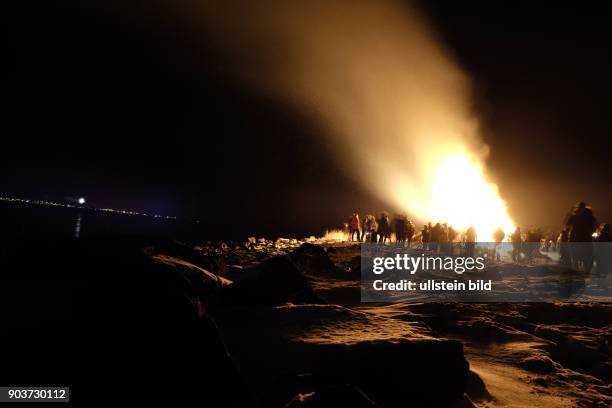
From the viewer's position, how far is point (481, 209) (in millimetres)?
37625

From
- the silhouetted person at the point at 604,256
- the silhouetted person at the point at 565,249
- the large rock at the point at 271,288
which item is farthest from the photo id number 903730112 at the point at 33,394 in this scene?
the silhouetted person at the point at 565,249

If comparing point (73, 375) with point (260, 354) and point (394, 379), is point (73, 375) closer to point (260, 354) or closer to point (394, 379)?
point (260, 354)

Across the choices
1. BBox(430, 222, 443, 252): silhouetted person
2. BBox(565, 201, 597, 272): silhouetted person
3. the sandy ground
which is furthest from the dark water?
BBox(430, 222, 443, 252): silhouetted person

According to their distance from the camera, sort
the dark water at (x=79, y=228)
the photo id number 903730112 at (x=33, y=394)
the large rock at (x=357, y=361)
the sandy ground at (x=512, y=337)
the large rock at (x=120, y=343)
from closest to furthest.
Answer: the photo id number 903730112 at (x=33, y=394) → the large rock at (x=120, y=343) → the large rock at (x=357, y=361) → the sandy ground at (x=512, y=337) → the dark water at (x=79, y=228)

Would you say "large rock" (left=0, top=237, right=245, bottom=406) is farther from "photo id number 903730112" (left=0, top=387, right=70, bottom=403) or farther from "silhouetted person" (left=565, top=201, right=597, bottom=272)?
"silhouetted person" (left=565, top=201, right=597, bottom=272)

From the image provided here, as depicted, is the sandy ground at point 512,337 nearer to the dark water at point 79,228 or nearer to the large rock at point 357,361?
the large rock at point 357,361

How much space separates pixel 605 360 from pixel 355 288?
6042 millimetres

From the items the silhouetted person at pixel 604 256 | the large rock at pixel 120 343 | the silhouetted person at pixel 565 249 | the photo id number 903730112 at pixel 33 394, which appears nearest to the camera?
the photo id number 903730112 at pixel 33 394

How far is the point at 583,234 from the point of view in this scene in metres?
16.6

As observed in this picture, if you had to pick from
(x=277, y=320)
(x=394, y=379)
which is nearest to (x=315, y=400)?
(x=394, y=379)

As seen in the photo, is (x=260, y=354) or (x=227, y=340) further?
(x=227, y=340)

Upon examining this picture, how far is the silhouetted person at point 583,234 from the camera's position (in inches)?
650

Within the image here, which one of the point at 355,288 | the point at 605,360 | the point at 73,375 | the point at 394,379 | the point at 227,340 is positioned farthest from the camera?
the point at 355,288

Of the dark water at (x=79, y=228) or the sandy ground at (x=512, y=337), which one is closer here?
the sandy ground at (x=512, y=337)
